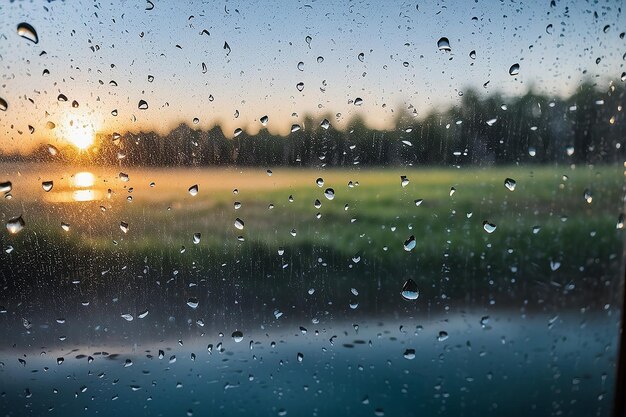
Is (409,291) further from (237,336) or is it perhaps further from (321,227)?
(237,336)

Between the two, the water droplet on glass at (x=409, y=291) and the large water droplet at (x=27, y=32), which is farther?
the water droplet on glass at (x=409, y=291)

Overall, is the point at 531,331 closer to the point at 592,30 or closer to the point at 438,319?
the point at 438,319

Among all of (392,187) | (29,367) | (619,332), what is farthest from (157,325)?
(619,332)

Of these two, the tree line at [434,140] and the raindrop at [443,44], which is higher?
the raindrop at [443,44]

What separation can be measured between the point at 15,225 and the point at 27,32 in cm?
28

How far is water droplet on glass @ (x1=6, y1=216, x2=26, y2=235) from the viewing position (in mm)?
723

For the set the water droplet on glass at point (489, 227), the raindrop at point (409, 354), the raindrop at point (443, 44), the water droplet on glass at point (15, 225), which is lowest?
the raindrop at point (409, 354)

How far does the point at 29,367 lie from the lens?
2.44 ft

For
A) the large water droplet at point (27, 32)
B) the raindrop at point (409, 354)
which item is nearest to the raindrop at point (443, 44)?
the raindrop at point (409, 354)

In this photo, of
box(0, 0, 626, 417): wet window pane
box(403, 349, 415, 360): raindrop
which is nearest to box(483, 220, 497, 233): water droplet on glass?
box(0, 0, 626, 417): wet window pane

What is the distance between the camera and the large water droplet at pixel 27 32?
0.68m

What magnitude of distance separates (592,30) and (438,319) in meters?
0.55

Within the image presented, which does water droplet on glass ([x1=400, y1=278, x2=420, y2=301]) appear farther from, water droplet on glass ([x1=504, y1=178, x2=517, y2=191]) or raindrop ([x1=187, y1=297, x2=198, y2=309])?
raindrop ([x1=187, y1=297, x2=198, y2=309])

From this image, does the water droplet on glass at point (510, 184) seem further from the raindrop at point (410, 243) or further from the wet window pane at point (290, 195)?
the raindrop at point (410, 243)
